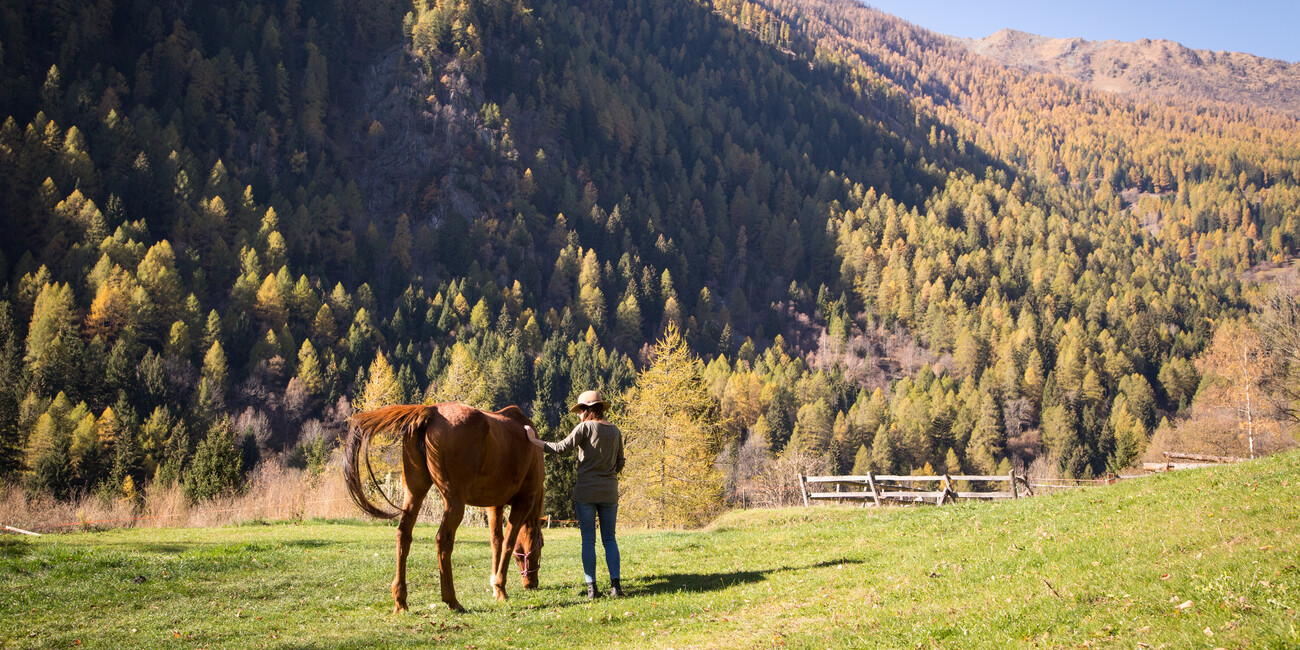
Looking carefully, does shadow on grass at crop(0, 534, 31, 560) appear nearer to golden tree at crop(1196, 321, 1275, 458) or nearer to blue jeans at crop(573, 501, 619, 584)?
blue jeans at crop(573, 501, 619, 584)

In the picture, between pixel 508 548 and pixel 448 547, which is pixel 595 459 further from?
pixel 448 547

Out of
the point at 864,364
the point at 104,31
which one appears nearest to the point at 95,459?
the point at 864,364

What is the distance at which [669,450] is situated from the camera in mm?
42625

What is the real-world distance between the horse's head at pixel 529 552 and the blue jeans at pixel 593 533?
1.02 meters

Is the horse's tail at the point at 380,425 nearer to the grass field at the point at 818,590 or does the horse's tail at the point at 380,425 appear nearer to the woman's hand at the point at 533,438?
the woman's hand at the point at 533,438

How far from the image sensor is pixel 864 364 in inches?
6412

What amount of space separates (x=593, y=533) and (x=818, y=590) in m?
3.12

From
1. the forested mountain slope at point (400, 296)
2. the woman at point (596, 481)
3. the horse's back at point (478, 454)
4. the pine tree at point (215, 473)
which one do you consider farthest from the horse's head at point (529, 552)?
the forested mountain slope at point (400, 296)

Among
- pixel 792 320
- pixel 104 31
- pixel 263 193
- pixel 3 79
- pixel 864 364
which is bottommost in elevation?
pixel 864 364

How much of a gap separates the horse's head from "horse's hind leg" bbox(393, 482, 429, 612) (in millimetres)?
1804

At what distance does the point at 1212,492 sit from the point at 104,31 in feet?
763

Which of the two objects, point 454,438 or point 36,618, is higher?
point 454,438

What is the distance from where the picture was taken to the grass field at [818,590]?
24.1 ft

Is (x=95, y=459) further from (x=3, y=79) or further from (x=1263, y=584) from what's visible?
(x=3, y=79)
